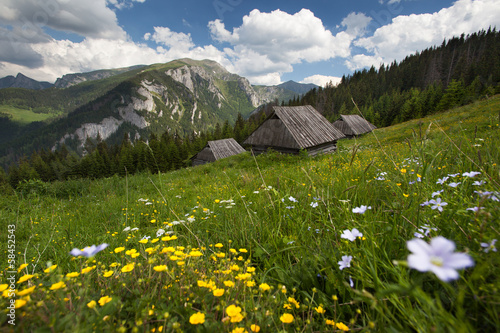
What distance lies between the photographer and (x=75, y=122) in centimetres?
16875

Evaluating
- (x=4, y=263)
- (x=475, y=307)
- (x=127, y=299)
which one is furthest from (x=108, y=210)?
(x=475, y=307)

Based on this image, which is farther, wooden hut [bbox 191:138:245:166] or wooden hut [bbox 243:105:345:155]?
wooden hut [bbox 191:138:245:166]

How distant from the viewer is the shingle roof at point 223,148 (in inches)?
1271

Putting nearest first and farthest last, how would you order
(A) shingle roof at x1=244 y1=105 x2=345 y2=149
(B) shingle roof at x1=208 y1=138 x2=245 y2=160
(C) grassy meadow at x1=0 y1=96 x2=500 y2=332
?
(C) grassy meadow at x1=0 y1=96 x2=500 y2=332 → (A) shingle roof at x1=244 y1=105 x2=345 y2=149 → (B) shingle roof at x1=208 y1=138 x2=245 y2=160

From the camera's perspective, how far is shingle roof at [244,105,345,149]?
14.4 metres

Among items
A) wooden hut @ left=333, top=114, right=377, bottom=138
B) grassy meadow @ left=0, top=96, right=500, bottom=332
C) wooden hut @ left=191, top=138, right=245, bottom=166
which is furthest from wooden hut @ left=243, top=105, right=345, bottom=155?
wooden hut @ left=333, top=114, right=377, bottom=138

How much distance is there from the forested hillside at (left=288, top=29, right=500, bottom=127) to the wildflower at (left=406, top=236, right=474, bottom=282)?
212ft

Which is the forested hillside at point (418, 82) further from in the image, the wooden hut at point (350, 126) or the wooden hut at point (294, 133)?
the wooden hut at point (294, 133)

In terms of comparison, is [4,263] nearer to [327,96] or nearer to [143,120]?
[327,96]

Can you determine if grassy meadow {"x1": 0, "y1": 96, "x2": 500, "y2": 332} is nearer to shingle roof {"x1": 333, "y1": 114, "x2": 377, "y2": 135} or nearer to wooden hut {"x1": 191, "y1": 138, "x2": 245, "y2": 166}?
wooden hut {"x1": 191, "y1": 138, "x2": 245, "y2": 166}

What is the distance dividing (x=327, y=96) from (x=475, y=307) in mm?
101970

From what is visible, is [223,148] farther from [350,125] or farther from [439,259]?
[439,259]

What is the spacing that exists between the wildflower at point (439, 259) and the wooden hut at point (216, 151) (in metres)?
30.6

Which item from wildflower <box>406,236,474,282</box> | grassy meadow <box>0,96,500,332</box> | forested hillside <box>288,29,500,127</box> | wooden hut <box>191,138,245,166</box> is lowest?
wooden hut <box>191,138,245,166</box>
